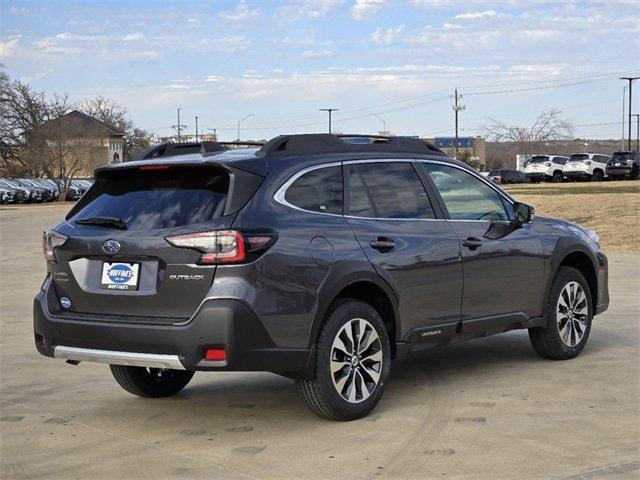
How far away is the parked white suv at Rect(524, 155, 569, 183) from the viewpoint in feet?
194

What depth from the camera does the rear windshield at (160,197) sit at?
6008 mm

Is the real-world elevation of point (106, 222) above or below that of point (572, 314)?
above

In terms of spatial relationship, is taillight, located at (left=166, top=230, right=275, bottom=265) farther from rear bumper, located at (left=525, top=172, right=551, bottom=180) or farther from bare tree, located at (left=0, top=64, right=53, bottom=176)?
bare tree, located at (left=0, top=64, right=53, bottom=176)

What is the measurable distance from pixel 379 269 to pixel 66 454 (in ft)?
7.40

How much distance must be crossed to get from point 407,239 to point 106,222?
2.02m

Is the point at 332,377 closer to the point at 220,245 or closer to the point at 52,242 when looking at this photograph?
the point at 220,245

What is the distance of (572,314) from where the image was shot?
838cm

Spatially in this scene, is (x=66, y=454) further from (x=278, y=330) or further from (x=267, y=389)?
(x=267, y=389)

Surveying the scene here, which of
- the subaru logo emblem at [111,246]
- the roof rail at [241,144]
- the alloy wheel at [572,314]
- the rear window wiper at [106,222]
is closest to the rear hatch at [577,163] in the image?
the alloy wheel at [572,314]

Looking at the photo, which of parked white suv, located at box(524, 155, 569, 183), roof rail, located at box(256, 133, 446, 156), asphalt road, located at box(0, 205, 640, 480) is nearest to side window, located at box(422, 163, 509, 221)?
roof rail, located at box(256, 133, 446, 156)

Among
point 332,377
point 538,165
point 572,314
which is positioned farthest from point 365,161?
point 538,165

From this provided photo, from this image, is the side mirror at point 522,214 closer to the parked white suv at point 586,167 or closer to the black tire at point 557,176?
the parked white suv at point 586,167

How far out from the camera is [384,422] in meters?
6.38

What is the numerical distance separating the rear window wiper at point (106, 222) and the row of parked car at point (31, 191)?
57.2 meters
